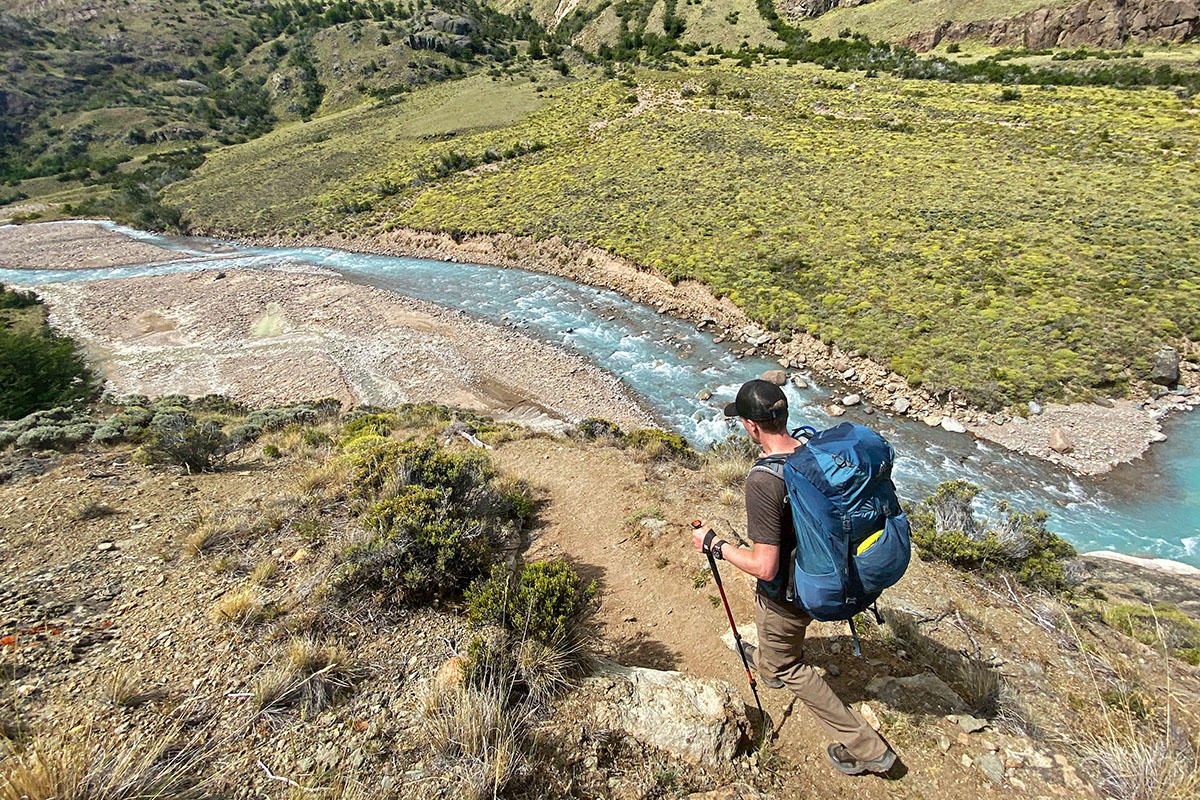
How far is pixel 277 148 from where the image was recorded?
65.4 metres

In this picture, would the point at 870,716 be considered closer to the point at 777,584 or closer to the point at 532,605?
the point at 777,584

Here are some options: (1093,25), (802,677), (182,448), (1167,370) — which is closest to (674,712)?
(802,677)

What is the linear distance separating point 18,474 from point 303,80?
379 ft

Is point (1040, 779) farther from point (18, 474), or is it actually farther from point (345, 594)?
point (18, 474)

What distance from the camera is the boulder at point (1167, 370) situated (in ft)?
44.9

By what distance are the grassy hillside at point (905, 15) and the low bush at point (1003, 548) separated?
248 ft

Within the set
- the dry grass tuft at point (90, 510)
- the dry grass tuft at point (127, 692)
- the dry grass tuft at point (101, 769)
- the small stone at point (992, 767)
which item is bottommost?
the small stone at point (992, 767)

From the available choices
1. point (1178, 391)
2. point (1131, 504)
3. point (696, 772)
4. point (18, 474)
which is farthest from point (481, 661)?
point (1178, 391)

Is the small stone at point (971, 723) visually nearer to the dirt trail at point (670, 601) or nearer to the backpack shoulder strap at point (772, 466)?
the dirt trail at point (670, 601)

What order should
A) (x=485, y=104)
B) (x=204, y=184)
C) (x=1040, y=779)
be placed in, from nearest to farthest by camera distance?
(x=1040, y=779), (x=204, y=184), (x=485, y=104)

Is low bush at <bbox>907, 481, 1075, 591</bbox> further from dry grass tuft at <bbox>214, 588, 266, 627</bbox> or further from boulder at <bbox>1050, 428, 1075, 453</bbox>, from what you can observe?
dry grass tuft at <bbox>214, 588, 266, 627</bbox>

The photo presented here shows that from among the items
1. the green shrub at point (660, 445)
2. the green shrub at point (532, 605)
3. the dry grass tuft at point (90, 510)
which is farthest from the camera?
the green shrub at point (660, 445)

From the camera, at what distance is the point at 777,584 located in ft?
12.6

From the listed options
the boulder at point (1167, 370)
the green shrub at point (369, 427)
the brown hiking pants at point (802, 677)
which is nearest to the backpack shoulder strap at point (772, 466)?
the brown hiking pants at point (802, 677)
